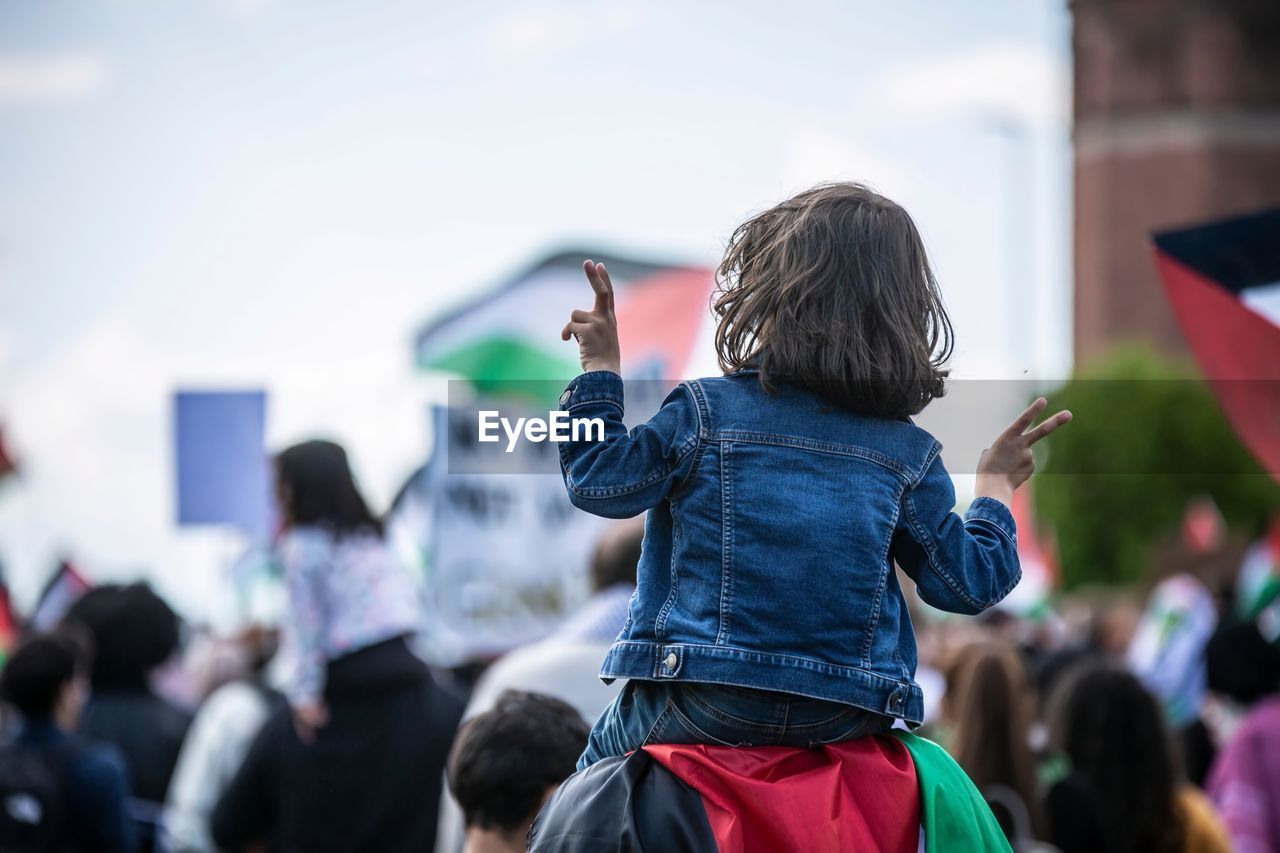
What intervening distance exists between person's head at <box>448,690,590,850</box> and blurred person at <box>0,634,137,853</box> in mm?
2265

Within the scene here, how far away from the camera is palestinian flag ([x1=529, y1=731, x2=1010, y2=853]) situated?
237 cm

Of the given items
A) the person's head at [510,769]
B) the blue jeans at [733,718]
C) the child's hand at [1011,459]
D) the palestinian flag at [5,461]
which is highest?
the child's hand at [1011,459]

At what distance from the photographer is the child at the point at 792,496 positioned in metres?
2.45

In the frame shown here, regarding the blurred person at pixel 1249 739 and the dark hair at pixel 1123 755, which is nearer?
the dark hair at pixel 1123 755

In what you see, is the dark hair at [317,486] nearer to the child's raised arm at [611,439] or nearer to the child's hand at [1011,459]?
the child's raised arm at [611,439]

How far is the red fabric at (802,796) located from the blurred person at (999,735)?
2.41m

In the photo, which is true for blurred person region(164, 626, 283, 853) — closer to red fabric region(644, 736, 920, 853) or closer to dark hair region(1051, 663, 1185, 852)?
dark hair region(1051, 663, 1185, 852)

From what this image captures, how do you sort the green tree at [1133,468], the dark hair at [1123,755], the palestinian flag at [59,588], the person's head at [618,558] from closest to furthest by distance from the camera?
the person's head at [618,558], the dark hair at [1123,755], the palestinian flag at [59,588], the green tree at [1133,468]

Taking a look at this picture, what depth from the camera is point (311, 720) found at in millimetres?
4918

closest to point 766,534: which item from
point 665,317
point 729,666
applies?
point 729,666

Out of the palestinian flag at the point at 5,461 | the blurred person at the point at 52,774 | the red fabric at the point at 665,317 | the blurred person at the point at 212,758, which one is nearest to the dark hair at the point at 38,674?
the blurred person at the point at 52,774

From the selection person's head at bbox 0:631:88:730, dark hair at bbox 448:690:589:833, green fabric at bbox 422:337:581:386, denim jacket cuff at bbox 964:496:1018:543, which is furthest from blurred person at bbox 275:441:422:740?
green fabric at bbox 422:337:581:386

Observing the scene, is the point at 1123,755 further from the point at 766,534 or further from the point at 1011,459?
the point at 766,534

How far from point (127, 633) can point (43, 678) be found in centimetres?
100
